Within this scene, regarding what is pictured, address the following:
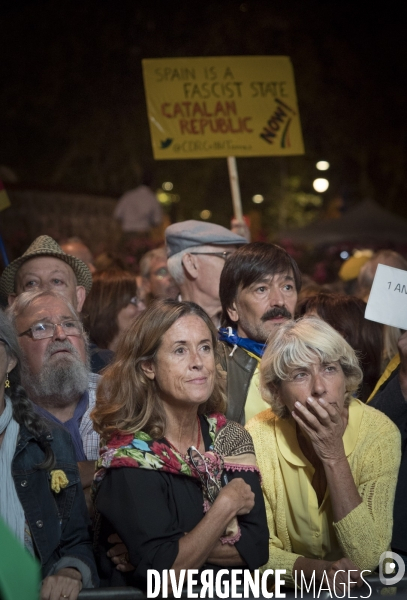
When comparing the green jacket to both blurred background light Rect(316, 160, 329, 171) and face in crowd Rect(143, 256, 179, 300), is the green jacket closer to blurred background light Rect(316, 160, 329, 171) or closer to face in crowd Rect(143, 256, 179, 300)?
face in crowd Rect(143, 256, 179, 300)

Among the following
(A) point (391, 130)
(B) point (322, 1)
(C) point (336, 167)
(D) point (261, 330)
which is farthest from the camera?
(C) point (336, 167)

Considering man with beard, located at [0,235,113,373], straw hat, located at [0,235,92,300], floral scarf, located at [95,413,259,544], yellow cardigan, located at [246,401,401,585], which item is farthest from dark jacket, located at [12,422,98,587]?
straw hat, located at [0,235,92,300]

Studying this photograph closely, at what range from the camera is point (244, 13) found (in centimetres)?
1870

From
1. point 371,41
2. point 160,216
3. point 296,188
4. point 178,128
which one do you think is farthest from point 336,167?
point 178,128

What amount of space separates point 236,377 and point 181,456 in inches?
37.5

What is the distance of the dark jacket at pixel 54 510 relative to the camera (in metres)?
3.50

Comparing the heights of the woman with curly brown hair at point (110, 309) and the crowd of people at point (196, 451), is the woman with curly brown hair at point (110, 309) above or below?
above

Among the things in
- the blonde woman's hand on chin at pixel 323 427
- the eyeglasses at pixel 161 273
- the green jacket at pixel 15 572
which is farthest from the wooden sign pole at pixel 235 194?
the green jacket at pixel 15 572

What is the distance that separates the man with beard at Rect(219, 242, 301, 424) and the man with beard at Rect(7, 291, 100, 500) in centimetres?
72

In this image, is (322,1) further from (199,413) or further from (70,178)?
(199,413)

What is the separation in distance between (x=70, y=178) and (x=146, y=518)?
1820cm

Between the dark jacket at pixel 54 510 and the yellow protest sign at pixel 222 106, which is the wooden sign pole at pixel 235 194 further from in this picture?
the dark jacket at pixel 54 510

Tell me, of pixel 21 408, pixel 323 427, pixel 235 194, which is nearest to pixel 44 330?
pixel 21 408

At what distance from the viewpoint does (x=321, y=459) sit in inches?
147
